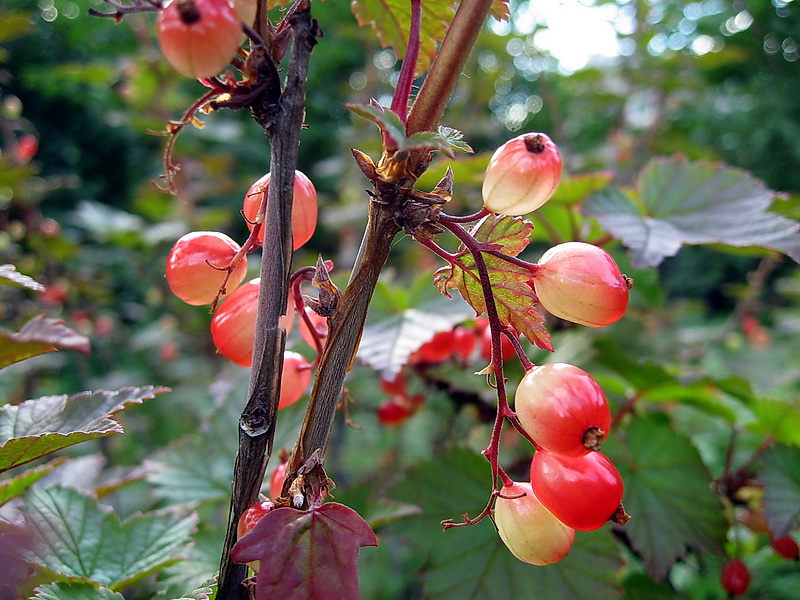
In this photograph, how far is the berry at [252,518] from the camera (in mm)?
390

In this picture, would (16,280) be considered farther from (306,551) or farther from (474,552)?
(474,552)

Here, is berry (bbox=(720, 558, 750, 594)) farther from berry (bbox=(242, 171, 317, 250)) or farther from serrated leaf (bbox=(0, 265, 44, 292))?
serrated leaf (bbox=(0, 265, 44, 292))

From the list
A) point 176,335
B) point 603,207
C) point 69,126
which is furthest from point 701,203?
point 69,126

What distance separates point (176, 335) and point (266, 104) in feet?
8.00

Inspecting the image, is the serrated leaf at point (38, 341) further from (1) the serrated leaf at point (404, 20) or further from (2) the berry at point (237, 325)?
(1) the serrated leaf at point (404, 20)

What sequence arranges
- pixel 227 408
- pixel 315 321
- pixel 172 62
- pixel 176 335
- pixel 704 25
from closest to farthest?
pixel 172 62 → pixel 315 321 → pixel 227 408 → pixel 176 335 → pixel 704 25

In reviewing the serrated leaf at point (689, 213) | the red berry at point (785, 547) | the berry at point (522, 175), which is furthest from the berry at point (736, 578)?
the berry at point (522, 175)

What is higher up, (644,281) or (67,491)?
(644,281)

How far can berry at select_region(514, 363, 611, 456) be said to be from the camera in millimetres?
398

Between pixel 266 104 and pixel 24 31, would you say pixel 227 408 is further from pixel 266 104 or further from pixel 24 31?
pixel 24 31

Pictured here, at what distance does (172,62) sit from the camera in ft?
1.15

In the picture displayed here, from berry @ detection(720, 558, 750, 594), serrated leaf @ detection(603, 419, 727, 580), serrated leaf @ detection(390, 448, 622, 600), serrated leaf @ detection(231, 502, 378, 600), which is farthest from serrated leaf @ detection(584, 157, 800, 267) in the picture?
serrated leaf @ detection(231, 502, 378, 600)

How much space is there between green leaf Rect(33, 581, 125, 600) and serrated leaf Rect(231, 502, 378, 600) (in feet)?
0.62

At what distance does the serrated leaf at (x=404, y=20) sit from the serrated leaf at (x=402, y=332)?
41 centimetres
